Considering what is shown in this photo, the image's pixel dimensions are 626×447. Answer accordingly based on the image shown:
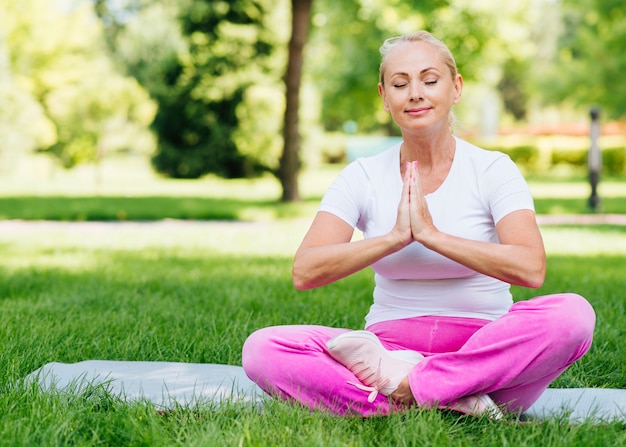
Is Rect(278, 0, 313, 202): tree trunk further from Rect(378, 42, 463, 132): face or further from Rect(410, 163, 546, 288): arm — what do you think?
Rect(410, 163, 546, 288): arm

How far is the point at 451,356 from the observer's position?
2506mm

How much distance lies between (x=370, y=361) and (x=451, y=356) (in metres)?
0.25

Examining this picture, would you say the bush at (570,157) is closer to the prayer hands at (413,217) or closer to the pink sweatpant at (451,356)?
the pink sweatpant at (451,356)

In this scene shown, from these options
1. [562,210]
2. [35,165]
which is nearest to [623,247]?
[562,210]

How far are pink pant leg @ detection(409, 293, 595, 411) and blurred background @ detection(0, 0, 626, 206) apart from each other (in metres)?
14.4

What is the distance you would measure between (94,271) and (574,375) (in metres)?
4.02

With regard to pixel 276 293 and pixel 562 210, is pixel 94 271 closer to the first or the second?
pixel 276 293

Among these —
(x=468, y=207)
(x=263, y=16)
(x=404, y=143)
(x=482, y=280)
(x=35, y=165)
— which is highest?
(x=263, y=16)

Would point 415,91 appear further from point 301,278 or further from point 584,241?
point 584,241

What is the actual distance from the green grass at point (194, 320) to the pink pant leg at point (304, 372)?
0.28 ft

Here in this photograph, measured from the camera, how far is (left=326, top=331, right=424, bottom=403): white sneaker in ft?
8.23

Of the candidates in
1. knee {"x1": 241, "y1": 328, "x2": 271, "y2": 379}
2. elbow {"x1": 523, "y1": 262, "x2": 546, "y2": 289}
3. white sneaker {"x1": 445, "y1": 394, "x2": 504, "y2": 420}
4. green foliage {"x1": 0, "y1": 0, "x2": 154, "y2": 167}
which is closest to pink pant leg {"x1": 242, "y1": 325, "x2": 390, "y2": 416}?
knee {"x1": 241, "y1": 328, "x2": 271, "y2": 379}

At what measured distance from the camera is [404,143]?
2.94 metres

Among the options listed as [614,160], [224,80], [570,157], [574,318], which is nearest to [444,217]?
[574,318]
